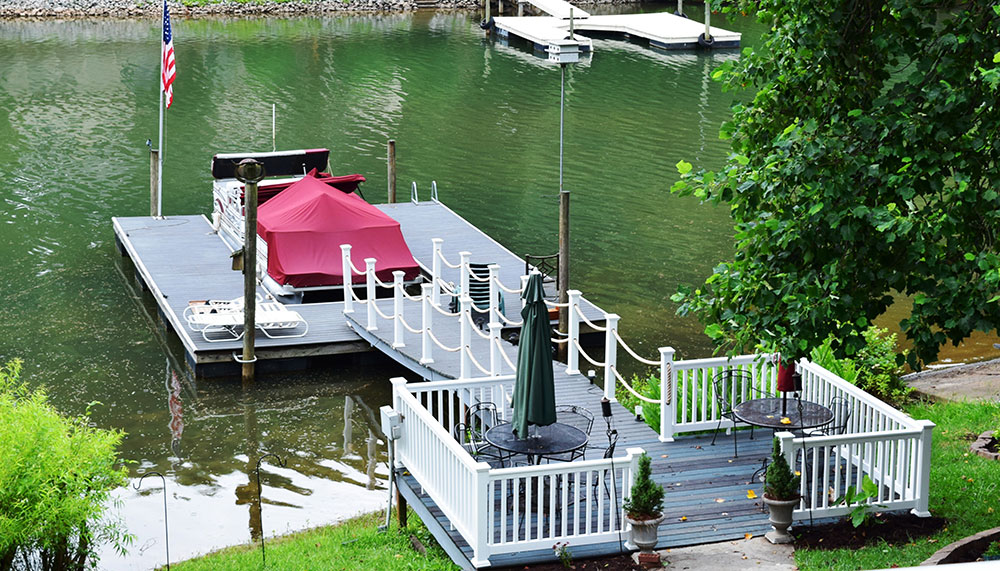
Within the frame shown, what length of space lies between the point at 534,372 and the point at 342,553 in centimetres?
260

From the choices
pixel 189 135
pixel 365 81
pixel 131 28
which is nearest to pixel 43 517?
pixel 189 135

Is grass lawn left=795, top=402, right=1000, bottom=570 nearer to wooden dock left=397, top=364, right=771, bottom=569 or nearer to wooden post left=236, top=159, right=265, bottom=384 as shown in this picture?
wooden dock left=397, top=364, right=771, bottom=569

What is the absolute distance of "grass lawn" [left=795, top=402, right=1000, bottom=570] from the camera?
10.3 meters

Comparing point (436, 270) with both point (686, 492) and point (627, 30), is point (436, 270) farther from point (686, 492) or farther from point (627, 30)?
point (627, 30)

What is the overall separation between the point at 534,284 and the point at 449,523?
2379mm

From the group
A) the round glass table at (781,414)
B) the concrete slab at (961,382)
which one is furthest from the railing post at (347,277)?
the round glass table at (781,414)

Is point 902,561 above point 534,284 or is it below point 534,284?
below

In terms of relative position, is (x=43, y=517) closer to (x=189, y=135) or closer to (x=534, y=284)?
(x=534, y=284)

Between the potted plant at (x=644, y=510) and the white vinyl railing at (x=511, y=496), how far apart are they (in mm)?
191

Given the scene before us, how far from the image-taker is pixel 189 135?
37.8 meters

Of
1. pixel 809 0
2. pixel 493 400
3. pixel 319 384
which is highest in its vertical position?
pixel 809 0

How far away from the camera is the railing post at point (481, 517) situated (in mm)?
10258

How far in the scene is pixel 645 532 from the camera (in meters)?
10.3

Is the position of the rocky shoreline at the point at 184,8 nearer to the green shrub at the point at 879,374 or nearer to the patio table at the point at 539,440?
the green shrub at the point at 879,374
